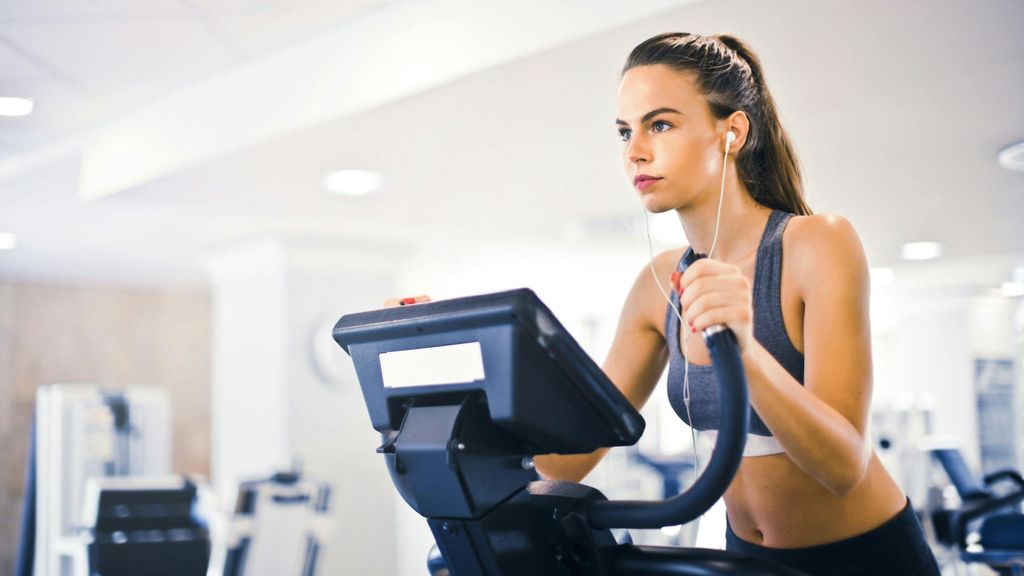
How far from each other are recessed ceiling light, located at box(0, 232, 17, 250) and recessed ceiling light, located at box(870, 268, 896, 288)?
230 inches

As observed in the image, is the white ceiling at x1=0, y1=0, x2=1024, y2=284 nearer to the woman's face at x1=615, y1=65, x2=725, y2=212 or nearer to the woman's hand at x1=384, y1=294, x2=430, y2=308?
the woman's face at x1=615, y1=65, x2=725, y2=212

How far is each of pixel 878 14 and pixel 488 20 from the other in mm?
999

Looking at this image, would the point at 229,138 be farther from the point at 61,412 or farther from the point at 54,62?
the point at 61,412

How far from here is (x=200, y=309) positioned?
8.20 metres

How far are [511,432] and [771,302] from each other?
1.17ft

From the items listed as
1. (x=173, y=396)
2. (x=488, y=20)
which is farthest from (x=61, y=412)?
(x=488, y=20)

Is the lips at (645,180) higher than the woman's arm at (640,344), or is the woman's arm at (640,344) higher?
the lips at (645,180)

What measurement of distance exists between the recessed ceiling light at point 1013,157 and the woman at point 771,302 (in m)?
3.14

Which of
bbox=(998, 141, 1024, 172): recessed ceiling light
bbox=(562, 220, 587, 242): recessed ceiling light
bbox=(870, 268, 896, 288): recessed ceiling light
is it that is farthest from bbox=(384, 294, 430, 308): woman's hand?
bbox=(870, 268, 896, 288): recessed ceiling light

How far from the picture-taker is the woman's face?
86cm

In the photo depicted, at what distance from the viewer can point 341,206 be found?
454 centimetres

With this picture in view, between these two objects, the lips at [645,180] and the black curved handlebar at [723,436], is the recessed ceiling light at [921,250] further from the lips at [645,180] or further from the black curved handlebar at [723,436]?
the black curved handlebar at [723,436]

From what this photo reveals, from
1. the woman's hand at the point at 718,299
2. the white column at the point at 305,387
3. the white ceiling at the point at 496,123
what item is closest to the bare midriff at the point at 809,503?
the woman's hand at the point at 718,299

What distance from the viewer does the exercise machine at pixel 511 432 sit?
2.17 feet
